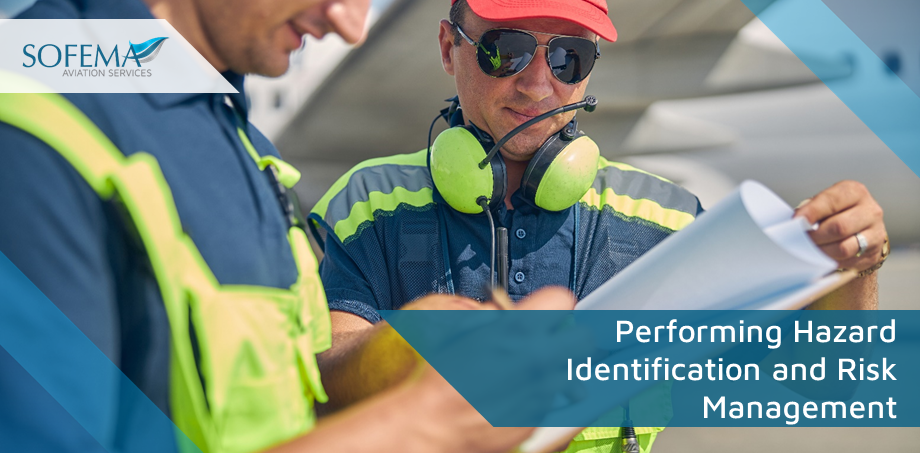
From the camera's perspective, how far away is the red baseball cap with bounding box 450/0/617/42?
165 cm

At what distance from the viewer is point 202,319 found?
66 cm

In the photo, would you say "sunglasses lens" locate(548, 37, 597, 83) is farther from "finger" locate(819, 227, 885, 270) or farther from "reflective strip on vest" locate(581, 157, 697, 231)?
"finger" locate(819, 227, 885, 270)

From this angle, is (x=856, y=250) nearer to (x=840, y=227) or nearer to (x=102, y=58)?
(x=840, y=227)

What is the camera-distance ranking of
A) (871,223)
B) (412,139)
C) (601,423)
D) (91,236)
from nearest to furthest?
(91,236) < (871,223) < (601,423) < (412,139)

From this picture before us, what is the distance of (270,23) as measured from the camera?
72 cm

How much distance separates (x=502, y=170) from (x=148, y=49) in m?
1.02

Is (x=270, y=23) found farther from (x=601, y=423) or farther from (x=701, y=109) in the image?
(x=701, y=109)

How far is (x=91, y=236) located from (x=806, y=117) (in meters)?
4.35

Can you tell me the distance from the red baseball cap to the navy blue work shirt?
423mm

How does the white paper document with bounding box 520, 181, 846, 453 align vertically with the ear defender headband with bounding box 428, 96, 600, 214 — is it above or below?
below

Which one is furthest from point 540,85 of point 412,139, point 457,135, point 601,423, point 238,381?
point 412,139

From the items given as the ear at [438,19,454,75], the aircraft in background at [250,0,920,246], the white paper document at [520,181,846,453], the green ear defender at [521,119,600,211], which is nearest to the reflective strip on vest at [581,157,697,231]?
the green ear defender at [521,119,600,211]

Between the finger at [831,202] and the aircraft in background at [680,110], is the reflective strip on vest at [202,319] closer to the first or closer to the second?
the finger at [831,202]
